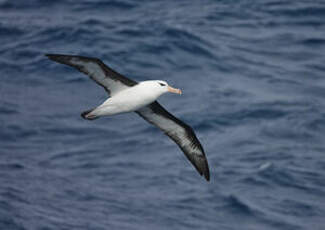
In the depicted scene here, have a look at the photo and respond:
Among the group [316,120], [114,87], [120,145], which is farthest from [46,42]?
[114,87]

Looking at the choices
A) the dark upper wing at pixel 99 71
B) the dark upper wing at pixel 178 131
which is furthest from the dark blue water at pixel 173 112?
the dark upper wing at pixel 99 71

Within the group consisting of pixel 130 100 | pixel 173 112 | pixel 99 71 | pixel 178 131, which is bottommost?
pixel 173 112

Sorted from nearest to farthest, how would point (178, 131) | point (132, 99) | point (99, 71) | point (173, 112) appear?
point (99, 71) < point (132, 99) < point (178, 131) < point (173, 112)

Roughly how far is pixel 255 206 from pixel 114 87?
690 centimetres

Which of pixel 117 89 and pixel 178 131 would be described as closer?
pixel 117 89

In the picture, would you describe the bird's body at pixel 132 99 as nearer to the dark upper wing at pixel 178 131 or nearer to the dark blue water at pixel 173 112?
the dark upper wing at pixel 178 131

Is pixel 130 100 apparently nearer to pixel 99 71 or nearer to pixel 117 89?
pixel 117 89

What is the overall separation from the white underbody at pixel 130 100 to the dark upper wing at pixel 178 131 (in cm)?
99

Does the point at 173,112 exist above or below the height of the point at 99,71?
below

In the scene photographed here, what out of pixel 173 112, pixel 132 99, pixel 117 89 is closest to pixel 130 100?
pixel 132 99

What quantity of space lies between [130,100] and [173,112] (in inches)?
313

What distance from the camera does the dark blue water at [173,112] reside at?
58.3ft

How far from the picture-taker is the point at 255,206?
17.7m

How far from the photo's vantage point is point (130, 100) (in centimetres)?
1205
